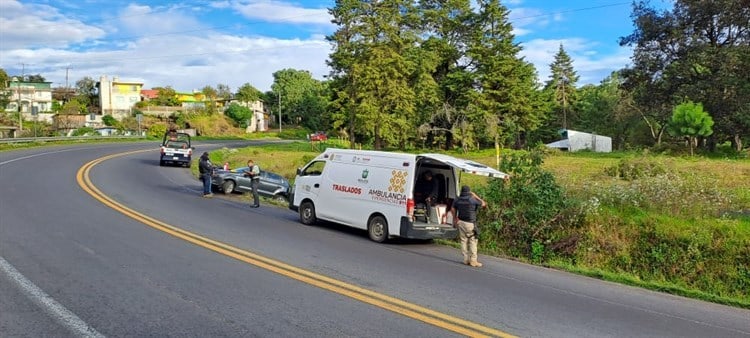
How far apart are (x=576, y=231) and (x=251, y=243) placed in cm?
681

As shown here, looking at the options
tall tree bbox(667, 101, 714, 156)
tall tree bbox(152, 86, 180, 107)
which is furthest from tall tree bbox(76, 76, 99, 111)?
tall tree bbox(667, 101, 714, 156)

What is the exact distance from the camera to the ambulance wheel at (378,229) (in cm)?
1260

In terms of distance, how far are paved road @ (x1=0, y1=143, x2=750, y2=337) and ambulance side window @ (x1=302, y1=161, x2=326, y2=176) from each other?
173cm

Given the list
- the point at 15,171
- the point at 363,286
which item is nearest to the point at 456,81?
the point at 15,171

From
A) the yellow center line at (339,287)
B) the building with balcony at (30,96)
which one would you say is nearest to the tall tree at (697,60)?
the yellow center line at (339,287)

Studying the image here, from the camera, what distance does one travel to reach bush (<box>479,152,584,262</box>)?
480 inches

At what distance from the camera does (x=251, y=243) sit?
11.2 meters

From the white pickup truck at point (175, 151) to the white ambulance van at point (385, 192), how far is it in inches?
778

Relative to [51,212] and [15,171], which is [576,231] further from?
[15,171]

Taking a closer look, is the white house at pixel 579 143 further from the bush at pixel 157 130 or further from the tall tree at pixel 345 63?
the bush at pixel 157 130

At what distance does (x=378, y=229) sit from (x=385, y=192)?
863mm

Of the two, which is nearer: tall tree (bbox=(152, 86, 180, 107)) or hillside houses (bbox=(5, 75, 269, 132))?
hillside houses (bbox=(5, 75, 269, 132))

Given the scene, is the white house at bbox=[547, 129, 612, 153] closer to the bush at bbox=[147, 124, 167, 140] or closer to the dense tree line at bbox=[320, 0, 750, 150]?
the dense tree line at bbox=[320, 0, 750, 150]

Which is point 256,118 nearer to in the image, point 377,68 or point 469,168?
point 377,68
